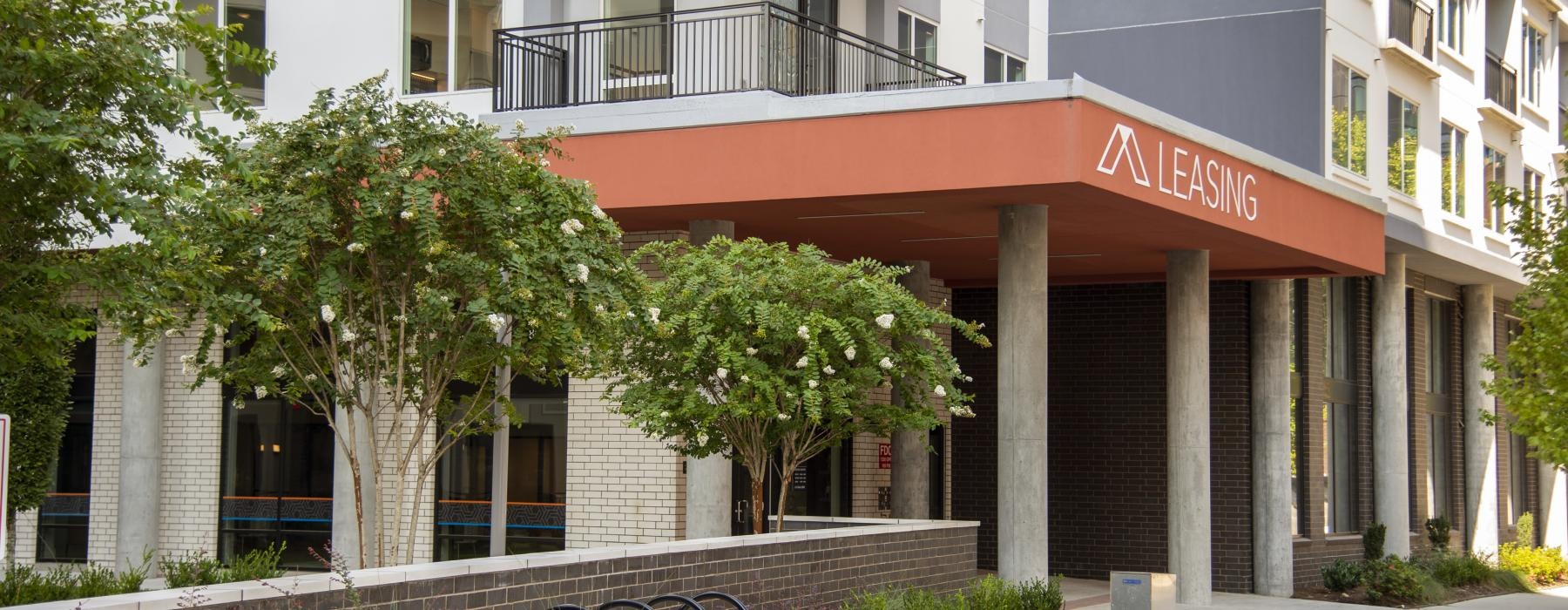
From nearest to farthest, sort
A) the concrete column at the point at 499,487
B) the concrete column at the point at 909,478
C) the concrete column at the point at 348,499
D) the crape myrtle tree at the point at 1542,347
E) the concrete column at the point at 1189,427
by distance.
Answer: the concrete column at the point at 348,499 → the concrete column at the point at 499,487 → the crape myrtle tree at the point at 1542,347 → the concrete column at the point at 1189,427 → the concrete column at the point at 909,478

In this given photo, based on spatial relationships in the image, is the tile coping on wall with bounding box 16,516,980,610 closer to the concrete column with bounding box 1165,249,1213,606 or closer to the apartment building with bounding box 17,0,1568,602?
the apartment building with bounding box 17,0,1568,602

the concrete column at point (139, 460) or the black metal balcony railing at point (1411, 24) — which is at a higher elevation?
the black metal balcony railing at point (1411, 24)

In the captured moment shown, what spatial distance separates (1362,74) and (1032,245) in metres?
10.3

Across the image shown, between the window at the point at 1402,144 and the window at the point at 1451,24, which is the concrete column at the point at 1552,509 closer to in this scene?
the window at the point at 1451,24

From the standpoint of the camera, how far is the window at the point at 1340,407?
27.3 meters

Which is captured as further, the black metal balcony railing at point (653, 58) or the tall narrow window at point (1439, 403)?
the tall narrow window at point (1439, 403)

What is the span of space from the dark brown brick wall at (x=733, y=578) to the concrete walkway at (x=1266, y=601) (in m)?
3.73

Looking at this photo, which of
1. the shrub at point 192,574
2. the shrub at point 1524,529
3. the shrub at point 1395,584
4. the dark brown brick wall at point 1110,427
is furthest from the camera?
the shrub at point 1524,529

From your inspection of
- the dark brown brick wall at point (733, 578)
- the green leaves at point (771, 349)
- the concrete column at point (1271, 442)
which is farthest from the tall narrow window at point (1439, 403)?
the green leaves at point (771, 349)

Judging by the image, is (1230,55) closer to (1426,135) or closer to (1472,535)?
(1426,135)

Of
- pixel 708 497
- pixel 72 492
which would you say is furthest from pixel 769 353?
pixel 72 492

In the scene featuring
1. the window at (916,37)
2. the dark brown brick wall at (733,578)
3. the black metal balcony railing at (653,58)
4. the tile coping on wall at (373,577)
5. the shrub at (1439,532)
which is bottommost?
the shrub at (1439,532)

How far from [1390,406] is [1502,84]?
29.8 ft

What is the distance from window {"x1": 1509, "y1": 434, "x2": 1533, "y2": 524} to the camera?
35.2m
